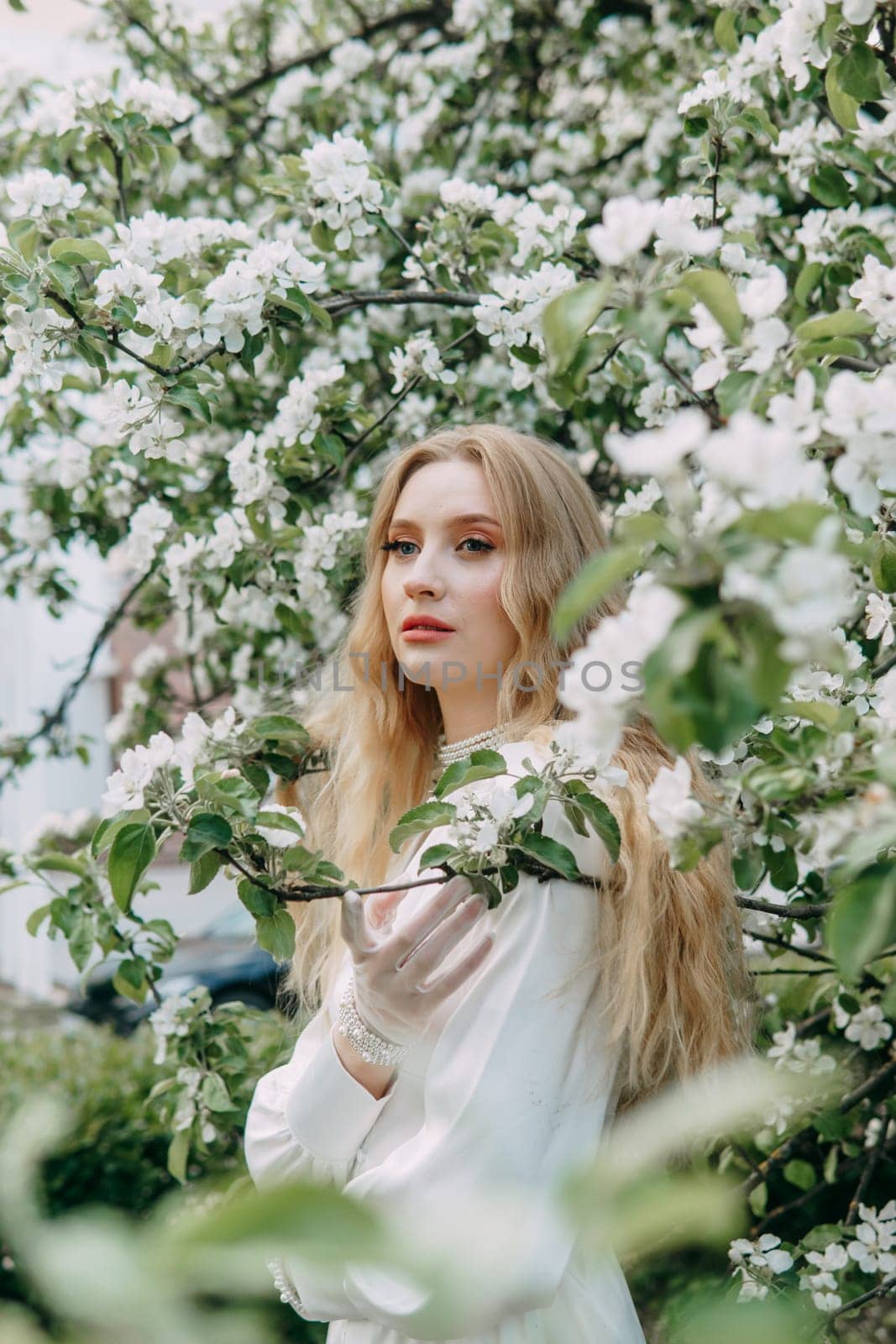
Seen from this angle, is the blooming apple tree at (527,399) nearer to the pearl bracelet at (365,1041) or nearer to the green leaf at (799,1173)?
the green leaf at (799,1173)

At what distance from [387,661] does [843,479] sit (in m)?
1.42

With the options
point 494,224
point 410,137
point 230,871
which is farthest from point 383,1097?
point 410,137

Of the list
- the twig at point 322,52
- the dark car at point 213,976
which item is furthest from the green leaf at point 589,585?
the dark car at point 213,976

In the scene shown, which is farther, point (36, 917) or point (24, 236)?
point (36, 917)

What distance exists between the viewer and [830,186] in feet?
7.74

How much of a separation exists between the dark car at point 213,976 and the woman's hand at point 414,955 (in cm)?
524

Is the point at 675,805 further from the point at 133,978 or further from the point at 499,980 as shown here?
the point at 133,978

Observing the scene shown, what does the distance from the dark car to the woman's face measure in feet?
16.4

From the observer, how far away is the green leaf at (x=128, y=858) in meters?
1.63

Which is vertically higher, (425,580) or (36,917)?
(425,580)

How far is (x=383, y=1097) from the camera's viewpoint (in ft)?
5.82

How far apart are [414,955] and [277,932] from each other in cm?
20

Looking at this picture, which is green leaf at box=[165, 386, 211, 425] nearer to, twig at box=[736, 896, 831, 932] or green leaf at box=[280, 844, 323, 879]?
green leaf at box=[280, 844, 323, 879]

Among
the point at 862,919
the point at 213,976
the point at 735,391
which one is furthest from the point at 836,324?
the point at 213,976
